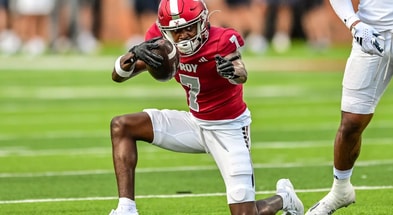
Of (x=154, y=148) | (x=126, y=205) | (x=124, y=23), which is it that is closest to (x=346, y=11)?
(x=126, y=205)

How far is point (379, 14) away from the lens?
274 inches

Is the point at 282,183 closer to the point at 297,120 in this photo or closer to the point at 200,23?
the point at 200,23

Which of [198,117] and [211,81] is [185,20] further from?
[198,117]

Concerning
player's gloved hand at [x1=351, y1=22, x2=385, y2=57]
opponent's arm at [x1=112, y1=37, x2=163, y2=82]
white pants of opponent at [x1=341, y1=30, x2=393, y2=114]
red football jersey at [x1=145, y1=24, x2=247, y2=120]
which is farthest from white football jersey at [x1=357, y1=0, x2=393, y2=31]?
opponent's arm at [x1=112, y1=37, x2=163, y2=82]

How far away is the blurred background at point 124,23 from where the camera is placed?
24.2 m

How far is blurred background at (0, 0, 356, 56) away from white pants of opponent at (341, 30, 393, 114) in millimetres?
16060

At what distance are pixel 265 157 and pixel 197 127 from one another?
11.1ft

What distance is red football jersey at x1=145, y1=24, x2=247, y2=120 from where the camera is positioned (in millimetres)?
6441

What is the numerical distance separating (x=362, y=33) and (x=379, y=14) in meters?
0.34

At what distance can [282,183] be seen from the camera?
689 centimetres

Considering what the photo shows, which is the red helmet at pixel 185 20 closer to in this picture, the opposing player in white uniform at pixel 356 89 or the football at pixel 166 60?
the football at pixel 166 60

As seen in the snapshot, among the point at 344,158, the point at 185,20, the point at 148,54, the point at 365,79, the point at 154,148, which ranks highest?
the point at 185,20

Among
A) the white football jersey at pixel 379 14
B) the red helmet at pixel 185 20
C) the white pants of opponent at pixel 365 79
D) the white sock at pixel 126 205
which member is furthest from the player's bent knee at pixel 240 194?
the white football jersey at pixel 379 14

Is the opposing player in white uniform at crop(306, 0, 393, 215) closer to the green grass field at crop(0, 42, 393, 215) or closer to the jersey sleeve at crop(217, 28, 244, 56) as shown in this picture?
the green grass field at crop(0, 42, 393, 215)
